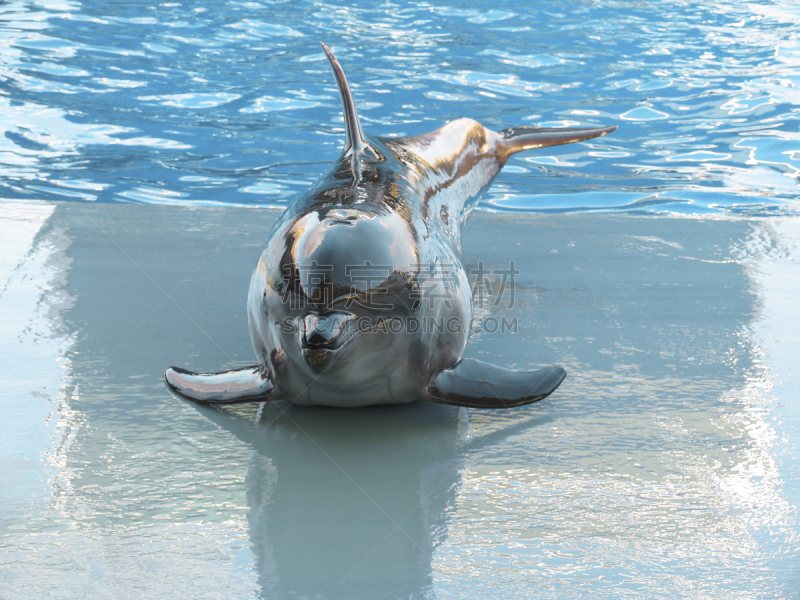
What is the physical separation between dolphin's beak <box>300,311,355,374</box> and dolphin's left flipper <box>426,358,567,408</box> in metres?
0.44

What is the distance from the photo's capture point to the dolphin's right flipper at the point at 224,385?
8.53ft

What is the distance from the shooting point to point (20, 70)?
1233 cm

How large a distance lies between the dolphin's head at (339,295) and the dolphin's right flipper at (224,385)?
12cm

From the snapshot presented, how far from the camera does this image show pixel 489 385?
264 centimetres

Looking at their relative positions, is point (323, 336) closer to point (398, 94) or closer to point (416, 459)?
point (416, 459)

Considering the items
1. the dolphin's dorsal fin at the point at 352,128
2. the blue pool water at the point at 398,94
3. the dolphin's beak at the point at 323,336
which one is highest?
the dolphin's dorsal fin at the point at 352,128

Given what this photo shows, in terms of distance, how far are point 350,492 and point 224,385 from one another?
2.40ft

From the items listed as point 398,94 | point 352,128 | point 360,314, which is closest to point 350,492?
point 360,314

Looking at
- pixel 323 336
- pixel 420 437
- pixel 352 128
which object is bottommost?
pixel 420 437

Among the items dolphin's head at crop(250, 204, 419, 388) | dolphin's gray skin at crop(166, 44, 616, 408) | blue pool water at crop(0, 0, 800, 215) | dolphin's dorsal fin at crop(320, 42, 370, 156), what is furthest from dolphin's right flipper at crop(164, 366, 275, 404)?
blue pool water at crop(0, 0, 800, 215)

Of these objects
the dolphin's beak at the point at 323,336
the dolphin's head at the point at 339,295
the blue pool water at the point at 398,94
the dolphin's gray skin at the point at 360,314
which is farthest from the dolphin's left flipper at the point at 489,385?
the blue pool water at the point at 398,94

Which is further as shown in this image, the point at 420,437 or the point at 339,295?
the point at 420,437

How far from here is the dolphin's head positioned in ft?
7.59

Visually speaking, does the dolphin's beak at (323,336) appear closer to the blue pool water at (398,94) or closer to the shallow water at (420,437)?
the shallow water at (420,437)
